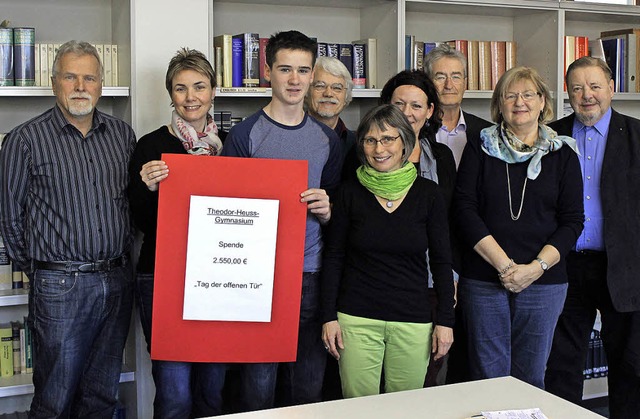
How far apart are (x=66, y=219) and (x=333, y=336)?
1076 millimetres

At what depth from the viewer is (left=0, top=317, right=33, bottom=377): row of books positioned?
3.53 m

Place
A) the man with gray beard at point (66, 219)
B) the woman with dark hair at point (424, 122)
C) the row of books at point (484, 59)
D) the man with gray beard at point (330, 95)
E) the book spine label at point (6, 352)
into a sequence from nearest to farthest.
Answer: the man with gray beard at point (66, 219)
the woman with dark hair at point (424, 122)
the man with gray beard at point (330, 95)
the book spine label at point (6, 352)
the row of books at point (484, 59)

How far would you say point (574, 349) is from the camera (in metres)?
3.38

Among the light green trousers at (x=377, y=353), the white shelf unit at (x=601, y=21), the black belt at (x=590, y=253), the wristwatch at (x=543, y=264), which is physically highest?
the white shelf unit at (x=601, y=21)

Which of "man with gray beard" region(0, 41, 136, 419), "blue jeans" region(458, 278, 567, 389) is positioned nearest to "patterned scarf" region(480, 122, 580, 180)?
"blue jeans" region(458, 278, 567, 389)

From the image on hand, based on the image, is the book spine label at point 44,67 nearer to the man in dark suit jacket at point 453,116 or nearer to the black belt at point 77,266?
the black belt at point 77,266

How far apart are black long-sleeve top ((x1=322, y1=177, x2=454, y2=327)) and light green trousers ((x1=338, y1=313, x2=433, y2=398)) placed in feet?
0.11

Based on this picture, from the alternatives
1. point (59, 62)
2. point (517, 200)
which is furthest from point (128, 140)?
point (517, 200)

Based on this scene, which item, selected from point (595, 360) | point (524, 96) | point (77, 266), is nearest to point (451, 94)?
point (524, 96)

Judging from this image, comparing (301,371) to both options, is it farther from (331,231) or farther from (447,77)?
(447,77)

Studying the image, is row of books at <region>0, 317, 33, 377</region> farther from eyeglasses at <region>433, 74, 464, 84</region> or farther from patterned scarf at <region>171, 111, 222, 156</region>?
eyeglasses at <region>433, 74, 464, 84</region>

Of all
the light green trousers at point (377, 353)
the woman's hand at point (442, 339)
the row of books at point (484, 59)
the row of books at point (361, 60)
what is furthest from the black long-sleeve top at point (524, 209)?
the row of books at point (484, 59)

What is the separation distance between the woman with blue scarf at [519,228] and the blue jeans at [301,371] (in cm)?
61

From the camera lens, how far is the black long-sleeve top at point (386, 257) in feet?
8.80
